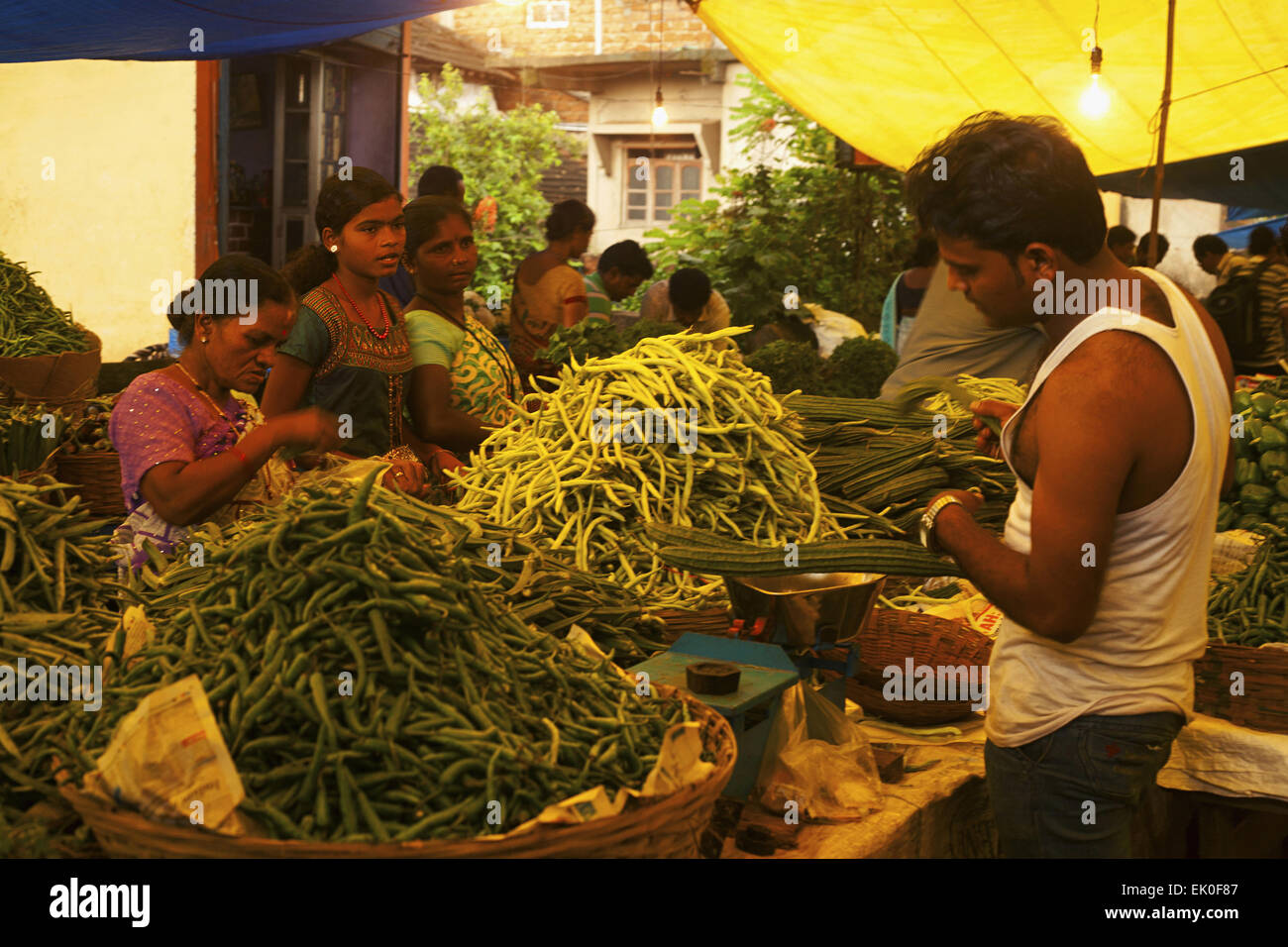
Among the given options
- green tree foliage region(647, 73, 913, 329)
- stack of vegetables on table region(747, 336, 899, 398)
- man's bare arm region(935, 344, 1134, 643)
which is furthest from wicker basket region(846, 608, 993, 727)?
green tree foliage region(647, 73, 913, 329)

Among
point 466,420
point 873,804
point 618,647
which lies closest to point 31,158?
point 466,420

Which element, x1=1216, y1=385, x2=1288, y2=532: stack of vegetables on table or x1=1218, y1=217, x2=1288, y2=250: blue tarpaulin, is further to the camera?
x1=1218, y1=217, x2=1288, y2=250: blue tarpaulin

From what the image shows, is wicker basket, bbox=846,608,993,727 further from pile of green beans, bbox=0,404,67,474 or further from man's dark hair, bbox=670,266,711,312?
man's dark hair, bbox=670,266,711,312

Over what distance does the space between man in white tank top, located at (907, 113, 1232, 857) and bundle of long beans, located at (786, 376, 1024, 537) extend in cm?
165

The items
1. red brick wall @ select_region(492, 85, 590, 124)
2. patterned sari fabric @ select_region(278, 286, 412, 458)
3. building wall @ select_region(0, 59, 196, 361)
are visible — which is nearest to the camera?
patterned sari fabric @ select_region(278, 286, 412, 458)

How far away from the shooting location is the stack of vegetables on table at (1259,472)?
3.81m

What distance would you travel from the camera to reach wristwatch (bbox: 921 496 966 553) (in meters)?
2.03

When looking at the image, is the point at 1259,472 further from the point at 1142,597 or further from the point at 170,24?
the point at 170,24

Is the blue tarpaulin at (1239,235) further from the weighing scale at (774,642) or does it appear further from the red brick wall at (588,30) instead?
the weighing scale at (774,642)

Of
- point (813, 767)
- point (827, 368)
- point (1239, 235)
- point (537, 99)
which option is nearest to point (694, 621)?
point (813, 767)

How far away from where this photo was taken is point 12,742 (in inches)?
71.0

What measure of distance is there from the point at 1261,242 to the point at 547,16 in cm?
1144
